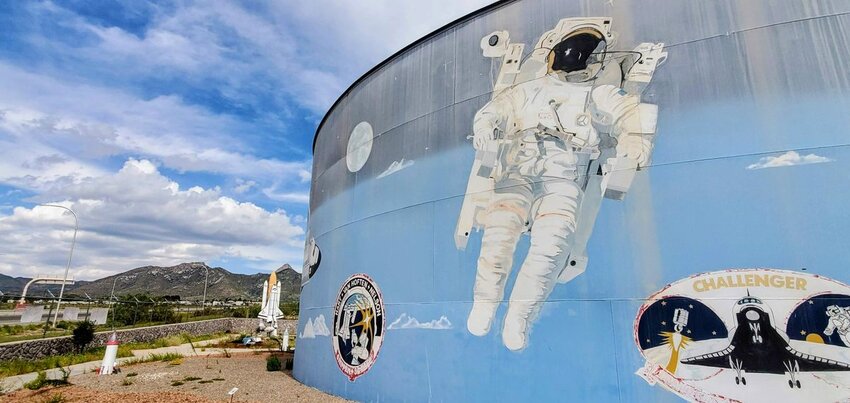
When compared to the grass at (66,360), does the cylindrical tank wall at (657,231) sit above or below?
above

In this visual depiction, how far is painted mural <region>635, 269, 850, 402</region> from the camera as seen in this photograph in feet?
18.6

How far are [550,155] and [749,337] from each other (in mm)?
4045

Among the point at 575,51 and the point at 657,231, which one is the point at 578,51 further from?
the point at 657,231

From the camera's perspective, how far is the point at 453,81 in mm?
9734

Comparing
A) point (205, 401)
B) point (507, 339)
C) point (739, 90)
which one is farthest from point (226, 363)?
point (739, 90)

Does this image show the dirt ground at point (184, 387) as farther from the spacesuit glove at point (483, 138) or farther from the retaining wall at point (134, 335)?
the spacesuit glove at point (483, 138)

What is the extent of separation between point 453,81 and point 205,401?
9539mm

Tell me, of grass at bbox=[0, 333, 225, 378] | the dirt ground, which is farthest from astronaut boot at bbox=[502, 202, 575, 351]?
grass at bbox=[0, 333, 225, 378]

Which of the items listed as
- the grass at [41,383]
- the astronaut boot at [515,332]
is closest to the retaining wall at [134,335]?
the grass at [41,383]

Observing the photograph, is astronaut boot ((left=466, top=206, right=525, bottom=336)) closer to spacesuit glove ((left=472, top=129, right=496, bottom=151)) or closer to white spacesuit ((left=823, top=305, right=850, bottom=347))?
spacesuit glove ((left=472, top=129, right=496, bottom=151))

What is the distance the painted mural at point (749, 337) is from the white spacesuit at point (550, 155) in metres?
1.58

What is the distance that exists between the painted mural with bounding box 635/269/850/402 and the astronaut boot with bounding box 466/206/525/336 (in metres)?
2.39

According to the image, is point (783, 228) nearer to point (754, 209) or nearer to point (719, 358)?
point (754, 209)

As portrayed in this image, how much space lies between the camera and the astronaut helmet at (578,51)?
7.84m
